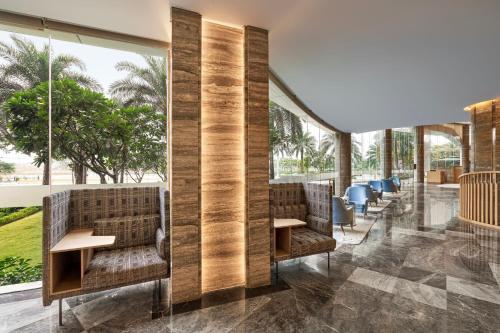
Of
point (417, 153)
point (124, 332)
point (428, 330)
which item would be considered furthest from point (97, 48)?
point (417, 153)

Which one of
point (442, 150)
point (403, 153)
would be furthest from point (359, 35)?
point (442, 150)

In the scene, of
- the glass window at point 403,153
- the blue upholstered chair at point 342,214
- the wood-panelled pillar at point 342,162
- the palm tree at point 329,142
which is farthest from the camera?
the glass window at point 403,153

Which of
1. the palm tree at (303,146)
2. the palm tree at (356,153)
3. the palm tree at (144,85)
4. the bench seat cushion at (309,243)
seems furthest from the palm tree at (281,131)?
the palm tree at (356,153)

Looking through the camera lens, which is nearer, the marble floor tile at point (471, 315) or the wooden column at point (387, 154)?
the marble floor tile at point (471, 315)

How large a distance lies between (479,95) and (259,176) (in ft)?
20.9

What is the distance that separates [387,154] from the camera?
14.6m

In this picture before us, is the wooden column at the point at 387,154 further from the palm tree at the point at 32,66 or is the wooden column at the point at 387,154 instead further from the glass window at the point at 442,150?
the palm tree at the point at 32,66

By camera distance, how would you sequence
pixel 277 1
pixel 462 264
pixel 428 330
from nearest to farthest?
pixel 428 330 → pixel 277 1 → pixel 462 264

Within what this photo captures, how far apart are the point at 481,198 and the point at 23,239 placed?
33.2 ft

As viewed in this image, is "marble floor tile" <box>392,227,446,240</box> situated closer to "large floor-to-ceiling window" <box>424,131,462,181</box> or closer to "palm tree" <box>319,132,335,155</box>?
"palm tree" <box>319,132,335,155</box>

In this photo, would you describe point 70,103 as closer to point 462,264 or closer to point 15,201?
point 15,201

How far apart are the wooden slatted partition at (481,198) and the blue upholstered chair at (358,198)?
102 inches

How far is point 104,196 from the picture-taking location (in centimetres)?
308

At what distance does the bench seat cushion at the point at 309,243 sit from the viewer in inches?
125
